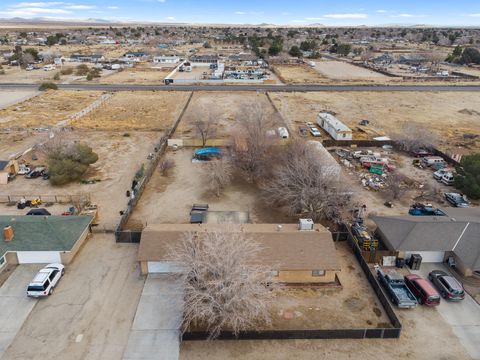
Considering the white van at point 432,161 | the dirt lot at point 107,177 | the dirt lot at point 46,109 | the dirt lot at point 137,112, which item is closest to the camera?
the dirt lot at point 107,177

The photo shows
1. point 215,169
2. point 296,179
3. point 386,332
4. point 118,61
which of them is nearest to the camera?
point 386,332

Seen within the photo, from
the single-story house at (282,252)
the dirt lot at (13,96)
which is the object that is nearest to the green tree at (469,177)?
the single-story house at (282,252)

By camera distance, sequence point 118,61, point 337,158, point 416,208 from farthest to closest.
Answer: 1. point 118,61
2. point 337,158
3. point 416,208

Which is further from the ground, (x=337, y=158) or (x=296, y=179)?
(x=296, y=179)

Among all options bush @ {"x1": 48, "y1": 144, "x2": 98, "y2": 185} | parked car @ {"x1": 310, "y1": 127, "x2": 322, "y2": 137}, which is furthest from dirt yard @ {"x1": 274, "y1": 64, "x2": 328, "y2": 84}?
bush @ {"x1": 48, "y1": 144, "x2": 98, "y2": 185}

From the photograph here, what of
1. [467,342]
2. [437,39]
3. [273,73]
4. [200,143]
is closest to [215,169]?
[200,143]

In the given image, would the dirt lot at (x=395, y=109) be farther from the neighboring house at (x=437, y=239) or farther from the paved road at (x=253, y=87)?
the neighboring house at (x=437, y=239)

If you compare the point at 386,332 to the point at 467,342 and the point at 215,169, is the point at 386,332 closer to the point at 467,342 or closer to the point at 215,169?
the point at 467,342
